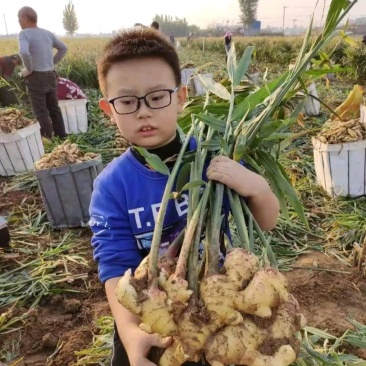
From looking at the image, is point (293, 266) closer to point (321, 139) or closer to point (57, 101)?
point (321, 139)

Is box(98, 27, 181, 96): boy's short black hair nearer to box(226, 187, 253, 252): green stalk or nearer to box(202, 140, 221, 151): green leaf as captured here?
box(202, 140, 221, 151): green leaf

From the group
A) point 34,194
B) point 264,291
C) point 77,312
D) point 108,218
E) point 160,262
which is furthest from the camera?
point 34,194

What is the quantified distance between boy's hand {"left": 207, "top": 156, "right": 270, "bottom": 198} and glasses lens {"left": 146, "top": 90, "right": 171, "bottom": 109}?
0.75 feet

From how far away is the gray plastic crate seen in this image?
363 centimetres

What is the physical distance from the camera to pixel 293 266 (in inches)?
119

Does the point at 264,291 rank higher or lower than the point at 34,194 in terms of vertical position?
higher

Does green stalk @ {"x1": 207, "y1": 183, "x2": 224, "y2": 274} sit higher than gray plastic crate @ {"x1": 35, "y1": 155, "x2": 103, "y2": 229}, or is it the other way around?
green stalk @ {"x1": 207, "y1": 183, "x2": 224, "y2": 274}

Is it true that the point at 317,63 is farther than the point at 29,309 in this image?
No

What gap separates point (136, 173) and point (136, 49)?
0.36 m

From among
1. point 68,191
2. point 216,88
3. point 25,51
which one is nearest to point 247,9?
point 25,51

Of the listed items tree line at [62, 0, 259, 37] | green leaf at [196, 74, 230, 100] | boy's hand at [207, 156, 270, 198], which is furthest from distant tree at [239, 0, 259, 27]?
boy's hand at [207, 156, 270, 198]

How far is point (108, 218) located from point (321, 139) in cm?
308

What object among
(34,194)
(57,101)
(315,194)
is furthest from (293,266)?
(57,101)

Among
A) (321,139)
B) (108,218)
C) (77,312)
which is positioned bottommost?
(77,312)
